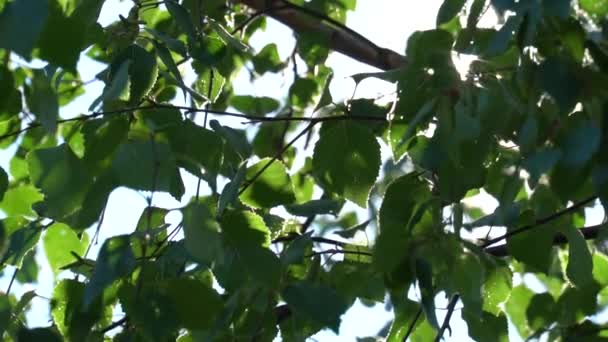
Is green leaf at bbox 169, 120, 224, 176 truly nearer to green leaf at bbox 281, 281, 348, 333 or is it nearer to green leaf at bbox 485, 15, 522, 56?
green leaf at bbox 281, 281, 348, 333

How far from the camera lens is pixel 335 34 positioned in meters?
1.84

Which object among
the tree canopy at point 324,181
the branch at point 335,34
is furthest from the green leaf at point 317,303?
the branch at point 335,34

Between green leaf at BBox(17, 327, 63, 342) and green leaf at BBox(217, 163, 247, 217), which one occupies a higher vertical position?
green leaf at BBox(217, 163, 247, 217)

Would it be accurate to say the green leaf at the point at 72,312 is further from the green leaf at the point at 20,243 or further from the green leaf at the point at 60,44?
the green leaf at the point at 60,44

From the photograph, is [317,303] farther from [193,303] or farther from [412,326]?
[412,326]

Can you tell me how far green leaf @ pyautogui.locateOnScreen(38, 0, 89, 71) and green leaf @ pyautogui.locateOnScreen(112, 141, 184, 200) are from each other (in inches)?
4.7

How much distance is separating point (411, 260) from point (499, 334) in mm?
228

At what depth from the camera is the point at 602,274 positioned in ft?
4.94

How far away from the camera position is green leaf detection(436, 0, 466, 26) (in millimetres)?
1298

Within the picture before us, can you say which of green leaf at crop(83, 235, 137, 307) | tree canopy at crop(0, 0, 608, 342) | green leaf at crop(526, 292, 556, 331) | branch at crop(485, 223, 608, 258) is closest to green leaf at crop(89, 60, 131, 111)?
tree canopy at crop(0, 0, 608, 342)

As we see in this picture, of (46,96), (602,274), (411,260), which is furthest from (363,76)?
(602,274)

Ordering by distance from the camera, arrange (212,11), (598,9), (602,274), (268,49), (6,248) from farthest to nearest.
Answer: (268,49), (212,11), (602,274), (6,248), (598,9)

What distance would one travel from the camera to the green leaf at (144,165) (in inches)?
39.5

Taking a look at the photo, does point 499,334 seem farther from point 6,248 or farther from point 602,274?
point 6,248
